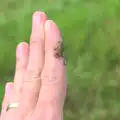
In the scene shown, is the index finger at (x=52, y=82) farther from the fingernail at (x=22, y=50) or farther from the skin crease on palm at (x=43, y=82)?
the fingernail at (x=22, y=50)

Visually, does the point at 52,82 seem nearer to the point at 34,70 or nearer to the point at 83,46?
the point at 34,70

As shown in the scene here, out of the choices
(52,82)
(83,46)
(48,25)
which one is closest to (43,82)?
(52,82)

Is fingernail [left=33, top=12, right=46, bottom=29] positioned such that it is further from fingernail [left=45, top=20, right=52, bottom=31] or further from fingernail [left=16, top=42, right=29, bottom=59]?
fingernail [left=16, top=42, right=29, bottom=59]

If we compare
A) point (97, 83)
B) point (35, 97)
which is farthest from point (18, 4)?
point (35, 97)

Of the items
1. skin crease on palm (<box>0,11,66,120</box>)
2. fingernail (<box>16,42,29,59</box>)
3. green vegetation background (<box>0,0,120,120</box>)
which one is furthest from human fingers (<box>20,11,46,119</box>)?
green vegetation background (<box>0,0,120,120</box>)

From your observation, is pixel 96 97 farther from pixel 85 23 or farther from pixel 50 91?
pixel 50 91

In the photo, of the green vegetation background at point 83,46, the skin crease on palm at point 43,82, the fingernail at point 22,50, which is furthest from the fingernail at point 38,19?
the green vegetation background at point 83,46
